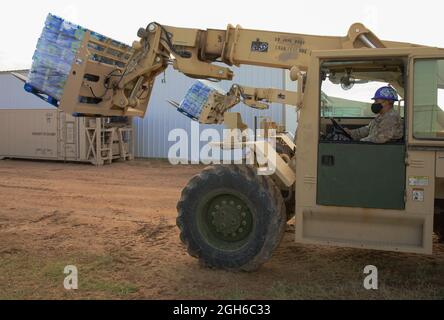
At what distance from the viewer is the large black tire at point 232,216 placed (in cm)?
508

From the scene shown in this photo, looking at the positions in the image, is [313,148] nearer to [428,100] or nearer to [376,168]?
[376,168]

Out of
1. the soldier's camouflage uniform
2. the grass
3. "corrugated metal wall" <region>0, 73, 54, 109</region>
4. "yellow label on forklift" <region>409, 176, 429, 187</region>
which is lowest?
the grass

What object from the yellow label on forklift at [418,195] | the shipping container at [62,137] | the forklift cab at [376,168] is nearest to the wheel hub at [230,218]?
the forklift cab at [376,168]

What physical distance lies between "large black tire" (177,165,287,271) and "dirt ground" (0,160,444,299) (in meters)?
0.22

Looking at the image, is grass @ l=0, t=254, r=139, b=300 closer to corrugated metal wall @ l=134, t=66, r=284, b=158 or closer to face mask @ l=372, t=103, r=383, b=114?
face mask @ l=372, t=103, r=383, b=114

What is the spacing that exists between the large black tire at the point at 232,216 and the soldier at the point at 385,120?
1.23 m

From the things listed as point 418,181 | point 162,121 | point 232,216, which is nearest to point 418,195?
point 418,181

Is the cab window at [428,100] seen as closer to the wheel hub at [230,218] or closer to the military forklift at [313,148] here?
the military forklift at [313,148]

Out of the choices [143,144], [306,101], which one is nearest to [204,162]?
[143,144]

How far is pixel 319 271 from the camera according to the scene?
5.46 metres

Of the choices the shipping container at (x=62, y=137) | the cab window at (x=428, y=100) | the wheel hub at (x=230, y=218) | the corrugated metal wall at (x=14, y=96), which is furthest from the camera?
the corrugated metal wall at (x=14, y=96)

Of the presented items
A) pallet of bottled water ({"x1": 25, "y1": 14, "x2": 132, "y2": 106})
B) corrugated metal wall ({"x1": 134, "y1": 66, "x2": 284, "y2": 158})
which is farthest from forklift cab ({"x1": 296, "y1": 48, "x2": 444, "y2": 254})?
corrugated metal wall ({"x1": 134, "y1": 66, "x2": 284, "y2": 158})

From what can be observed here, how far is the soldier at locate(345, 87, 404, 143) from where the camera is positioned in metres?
4.68

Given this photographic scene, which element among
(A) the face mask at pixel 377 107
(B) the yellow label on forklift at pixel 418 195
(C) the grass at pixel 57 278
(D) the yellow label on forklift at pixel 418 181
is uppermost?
(A) the face mask at pixel 377 107
